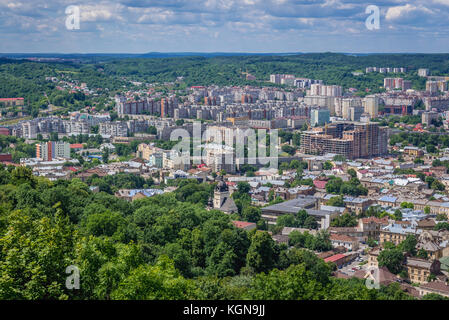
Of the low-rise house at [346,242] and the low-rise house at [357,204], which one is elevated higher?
the low-rise house at [357,204]

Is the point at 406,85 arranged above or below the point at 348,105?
above

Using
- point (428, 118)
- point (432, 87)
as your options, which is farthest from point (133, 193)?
point (432, 87)

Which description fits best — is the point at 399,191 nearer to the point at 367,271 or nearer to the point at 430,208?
the point at 430,208

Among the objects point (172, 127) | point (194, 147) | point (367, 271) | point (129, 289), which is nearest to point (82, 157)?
point (194, 147)

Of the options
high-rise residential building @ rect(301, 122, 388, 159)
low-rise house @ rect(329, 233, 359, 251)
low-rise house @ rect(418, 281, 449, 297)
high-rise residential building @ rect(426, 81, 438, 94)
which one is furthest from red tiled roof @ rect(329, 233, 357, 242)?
high-rise residential building @ rect(426, 81, 438, 94)

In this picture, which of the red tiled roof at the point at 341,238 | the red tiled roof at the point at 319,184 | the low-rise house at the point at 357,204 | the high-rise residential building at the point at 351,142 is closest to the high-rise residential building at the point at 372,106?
the high-rise residential building at the point at 351,142

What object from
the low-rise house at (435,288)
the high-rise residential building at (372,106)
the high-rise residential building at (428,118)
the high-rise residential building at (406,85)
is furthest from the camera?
the high-rise residential building at (406,85)

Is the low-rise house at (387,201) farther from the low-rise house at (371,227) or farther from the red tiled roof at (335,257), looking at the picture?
the red tiled roof at (335,257)

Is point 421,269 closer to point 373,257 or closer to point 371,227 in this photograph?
point 373,257

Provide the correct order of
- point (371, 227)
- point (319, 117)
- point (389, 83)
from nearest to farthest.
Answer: point (371, 227) → point (319, 117) → point (389, 83)
